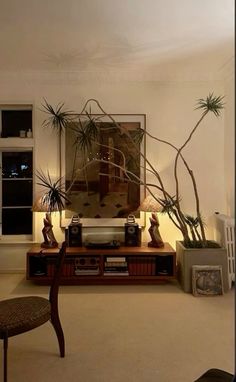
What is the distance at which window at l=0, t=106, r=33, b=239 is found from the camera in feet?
15.7

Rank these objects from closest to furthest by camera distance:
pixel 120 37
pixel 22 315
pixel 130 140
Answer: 1. pixel 22 315
2. pixel 120 37
3. pixel 130 140

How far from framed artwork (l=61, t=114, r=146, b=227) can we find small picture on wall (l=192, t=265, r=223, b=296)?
114cm

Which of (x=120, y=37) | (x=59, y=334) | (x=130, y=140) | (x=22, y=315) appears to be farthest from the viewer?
(x=130, y=140)

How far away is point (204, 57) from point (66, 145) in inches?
84.7

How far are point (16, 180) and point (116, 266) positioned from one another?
1.95 meters

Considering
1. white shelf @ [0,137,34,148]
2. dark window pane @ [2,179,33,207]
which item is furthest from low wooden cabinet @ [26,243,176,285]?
white shelf @ [0,137,34,148]

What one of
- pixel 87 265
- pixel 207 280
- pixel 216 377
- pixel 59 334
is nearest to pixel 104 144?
pixel 87 265

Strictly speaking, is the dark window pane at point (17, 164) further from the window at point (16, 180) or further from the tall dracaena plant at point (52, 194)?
the tall dracaena plant at point (52, 194)

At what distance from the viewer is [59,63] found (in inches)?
168

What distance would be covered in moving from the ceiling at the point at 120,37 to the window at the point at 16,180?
693mm

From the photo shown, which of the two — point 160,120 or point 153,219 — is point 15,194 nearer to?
point 153,219

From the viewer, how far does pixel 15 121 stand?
4.81m

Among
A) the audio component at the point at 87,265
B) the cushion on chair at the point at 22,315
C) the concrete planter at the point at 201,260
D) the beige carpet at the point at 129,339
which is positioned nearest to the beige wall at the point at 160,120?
the audio component at the point at 87,265

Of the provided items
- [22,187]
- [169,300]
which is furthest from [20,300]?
[22,187]
